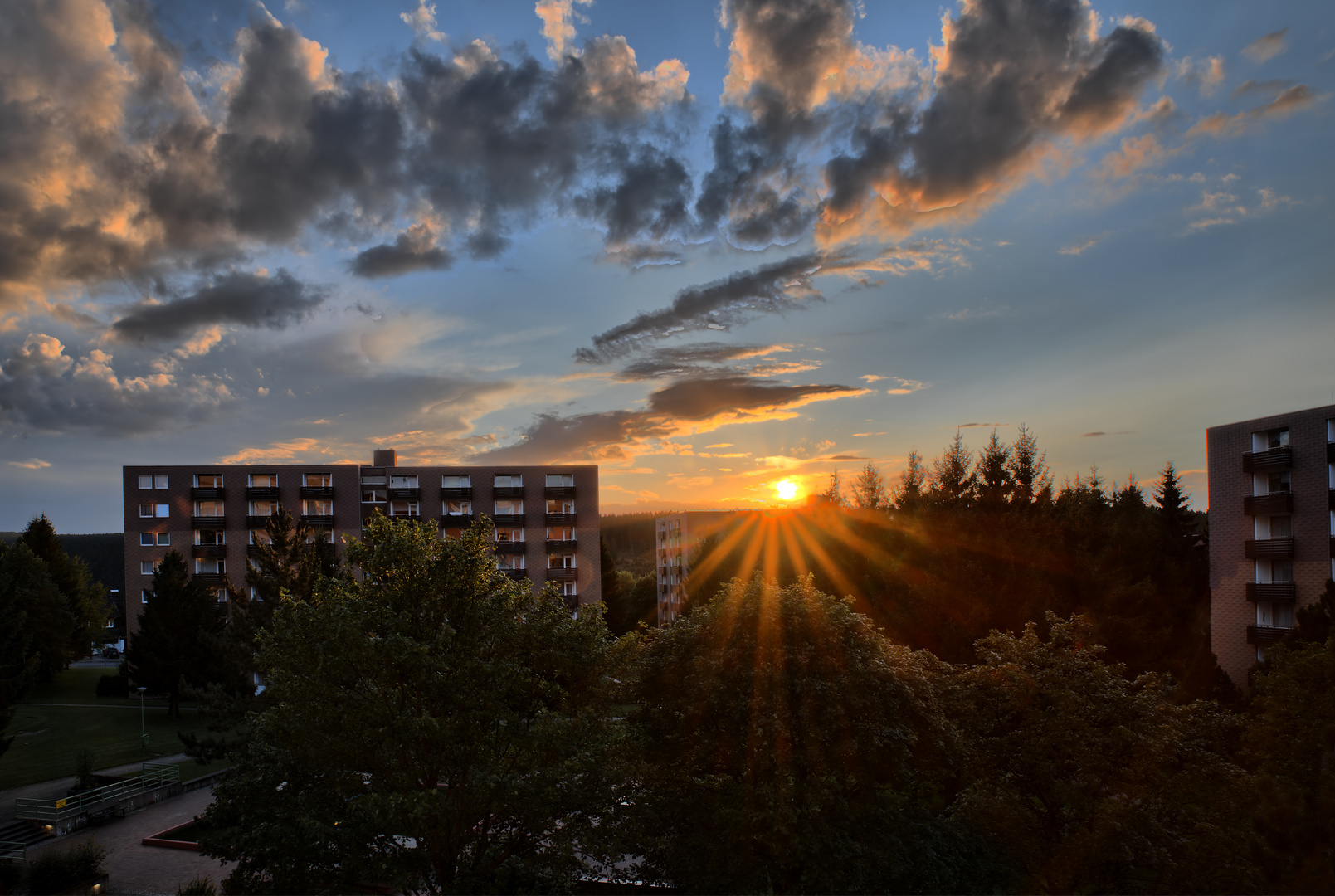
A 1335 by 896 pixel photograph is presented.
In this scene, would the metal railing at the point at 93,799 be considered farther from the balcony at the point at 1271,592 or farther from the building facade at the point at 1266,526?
the balcony at the point at 1271,592

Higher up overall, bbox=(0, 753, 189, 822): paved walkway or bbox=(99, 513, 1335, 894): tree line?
bbox=(99, 513, 1335, 894): tree line

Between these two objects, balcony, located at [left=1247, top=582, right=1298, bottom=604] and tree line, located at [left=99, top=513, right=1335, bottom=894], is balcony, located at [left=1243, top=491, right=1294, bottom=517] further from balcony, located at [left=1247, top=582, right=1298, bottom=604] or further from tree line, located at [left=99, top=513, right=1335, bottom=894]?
tree line, located at [left=99, top=513, right=1335, bottom=894]

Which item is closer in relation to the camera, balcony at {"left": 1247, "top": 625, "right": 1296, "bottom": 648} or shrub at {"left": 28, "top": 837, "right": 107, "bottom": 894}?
shrub at {"left": 28, "top": 837, "right": 107, "bottom": 894}

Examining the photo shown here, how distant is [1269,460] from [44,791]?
61151mm

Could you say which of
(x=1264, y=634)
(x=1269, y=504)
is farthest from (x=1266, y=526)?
(x=1264, y=634)

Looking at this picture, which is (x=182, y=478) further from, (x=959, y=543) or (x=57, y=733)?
(x=959, y=543)

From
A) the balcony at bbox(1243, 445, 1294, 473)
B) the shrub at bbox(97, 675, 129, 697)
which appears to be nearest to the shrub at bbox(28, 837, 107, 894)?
the shrub at bbox(97, 675, 129, 697)

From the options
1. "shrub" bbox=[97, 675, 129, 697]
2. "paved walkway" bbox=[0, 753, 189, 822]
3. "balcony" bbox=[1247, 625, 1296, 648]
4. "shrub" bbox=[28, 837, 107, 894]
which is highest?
"balcony" bbox=[1247, 625, 1296, 648]

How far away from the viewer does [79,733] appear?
40531 millimetres

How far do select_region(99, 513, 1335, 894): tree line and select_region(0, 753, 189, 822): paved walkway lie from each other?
19.9 meters

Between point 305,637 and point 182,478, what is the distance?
49279mm

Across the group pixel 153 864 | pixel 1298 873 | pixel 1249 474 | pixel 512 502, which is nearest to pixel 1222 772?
pixel 1298 873

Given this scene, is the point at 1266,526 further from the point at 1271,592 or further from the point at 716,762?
the point at 716,762

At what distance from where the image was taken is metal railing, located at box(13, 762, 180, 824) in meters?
27.2
